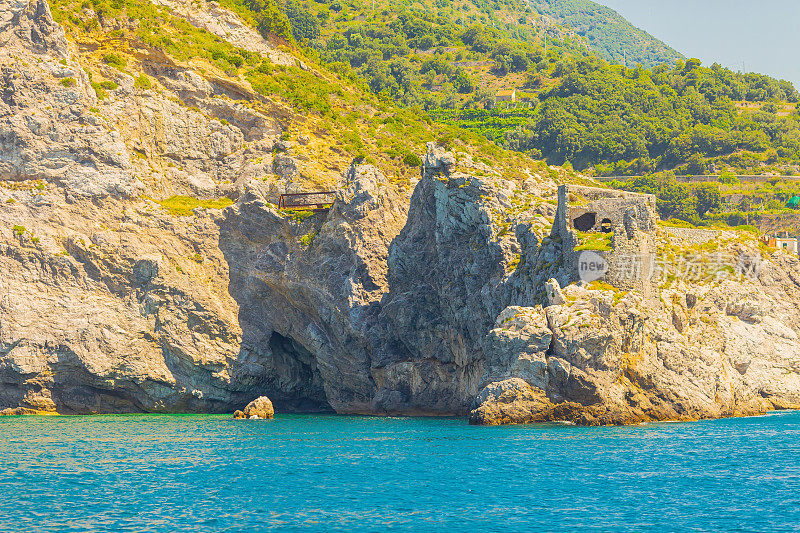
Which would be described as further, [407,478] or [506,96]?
[506,96]

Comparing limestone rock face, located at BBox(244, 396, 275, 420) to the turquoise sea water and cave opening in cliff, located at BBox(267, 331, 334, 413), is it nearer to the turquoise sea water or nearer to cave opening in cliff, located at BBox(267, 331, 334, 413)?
cave opening in cliff, located at BBox(267, 331, 334, 413)

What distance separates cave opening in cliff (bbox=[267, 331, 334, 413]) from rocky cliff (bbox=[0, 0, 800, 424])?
19 centimetres

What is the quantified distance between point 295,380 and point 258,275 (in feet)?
32.3

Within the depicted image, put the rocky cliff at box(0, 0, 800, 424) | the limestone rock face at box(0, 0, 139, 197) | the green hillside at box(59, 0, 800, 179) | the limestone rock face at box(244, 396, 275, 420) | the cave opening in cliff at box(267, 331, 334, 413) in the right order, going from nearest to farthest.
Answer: the rocky cliff at box(0, 0, 800, 424)
the limestone rock face at box(244, 396, 275, 420)
the limestone rock face at box(0, 0, 139, 197)
the cave opening in cliff at box(267, 331, 334, 413)
the green hillside at box(59, 0, 800, 179)

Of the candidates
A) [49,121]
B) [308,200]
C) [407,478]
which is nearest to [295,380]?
[308,200]

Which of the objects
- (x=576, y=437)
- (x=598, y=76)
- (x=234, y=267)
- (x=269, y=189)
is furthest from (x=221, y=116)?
→ (x=598, y=76)

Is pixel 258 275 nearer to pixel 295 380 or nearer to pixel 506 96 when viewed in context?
pixel 295 380

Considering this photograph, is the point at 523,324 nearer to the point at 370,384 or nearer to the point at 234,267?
the point at 370,384

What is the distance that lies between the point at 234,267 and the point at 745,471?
150 feet

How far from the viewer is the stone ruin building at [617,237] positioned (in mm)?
58531

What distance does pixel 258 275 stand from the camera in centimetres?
7362

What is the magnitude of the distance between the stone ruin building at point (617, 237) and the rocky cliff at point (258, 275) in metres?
0.48

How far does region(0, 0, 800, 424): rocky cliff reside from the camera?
6650cm

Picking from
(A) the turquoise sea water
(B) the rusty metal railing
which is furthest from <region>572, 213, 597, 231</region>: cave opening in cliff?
(B) the rusty metal railing
